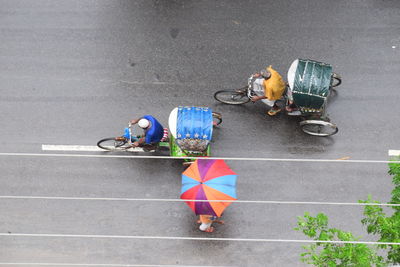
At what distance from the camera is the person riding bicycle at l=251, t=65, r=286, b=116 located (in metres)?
11.5

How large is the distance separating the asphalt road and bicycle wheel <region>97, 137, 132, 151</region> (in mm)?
314

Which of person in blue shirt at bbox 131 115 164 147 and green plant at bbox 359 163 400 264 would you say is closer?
green plant at bbox 359 163 400 264

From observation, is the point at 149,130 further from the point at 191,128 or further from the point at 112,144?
the point at 112,144

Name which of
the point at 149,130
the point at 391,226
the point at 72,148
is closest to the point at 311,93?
the point at 149,130

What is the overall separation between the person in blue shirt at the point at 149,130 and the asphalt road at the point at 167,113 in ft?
3.32

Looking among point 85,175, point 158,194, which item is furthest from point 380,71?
point 85,175

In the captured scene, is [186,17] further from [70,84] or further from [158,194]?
[158,194]

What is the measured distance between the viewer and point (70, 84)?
1295 centimetres

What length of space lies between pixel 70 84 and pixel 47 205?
3.17 m

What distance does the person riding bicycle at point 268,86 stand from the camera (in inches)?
454

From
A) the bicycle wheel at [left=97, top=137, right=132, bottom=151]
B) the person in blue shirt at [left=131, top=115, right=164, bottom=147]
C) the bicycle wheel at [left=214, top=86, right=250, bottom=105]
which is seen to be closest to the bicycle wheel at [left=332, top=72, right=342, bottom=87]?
the bicycle wheel at [left=214, top=86, right=250, bottom=105]

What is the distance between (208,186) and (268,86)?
3044 millimetres

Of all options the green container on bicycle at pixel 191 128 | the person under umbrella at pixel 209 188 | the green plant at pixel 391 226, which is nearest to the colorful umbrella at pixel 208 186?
the person under umbrella at pixel 209 188

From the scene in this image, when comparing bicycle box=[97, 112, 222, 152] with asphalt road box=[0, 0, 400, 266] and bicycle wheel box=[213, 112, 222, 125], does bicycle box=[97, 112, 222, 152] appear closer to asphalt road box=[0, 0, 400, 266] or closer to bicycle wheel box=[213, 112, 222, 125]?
bicycle wheel box=[213, 112, 222, 125]
